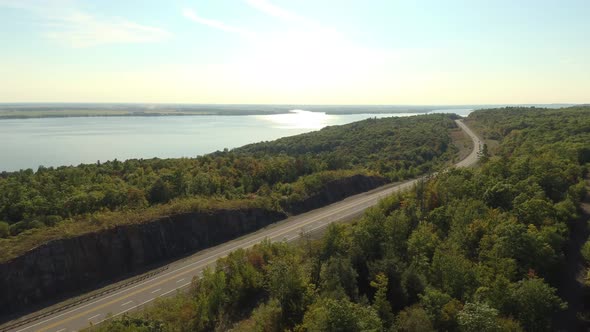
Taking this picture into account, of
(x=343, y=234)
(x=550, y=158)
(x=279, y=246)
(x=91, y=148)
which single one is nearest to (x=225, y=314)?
(x=279, y=246)

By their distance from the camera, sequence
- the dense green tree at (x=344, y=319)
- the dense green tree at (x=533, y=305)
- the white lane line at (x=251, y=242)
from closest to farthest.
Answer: the dense green tree at (x=344, y=319), the dense green tree at (x=533, y=305), the white lane line at (x=251, y=242)

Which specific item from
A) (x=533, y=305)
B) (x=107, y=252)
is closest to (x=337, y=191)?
(x=107, y=252)

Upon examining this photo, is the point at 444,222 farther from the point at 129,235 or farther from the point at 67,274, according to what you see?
the point at 67,274

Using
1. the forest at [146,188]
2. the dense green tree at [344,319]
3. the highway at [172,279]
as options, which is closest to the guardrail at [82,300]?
the highway at [172,279]

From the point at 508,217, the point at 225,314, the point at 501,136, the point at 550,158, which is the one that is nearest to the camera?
the point at 225,314

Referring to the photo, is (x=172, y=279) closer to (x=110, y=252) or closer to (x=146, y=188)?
(x=110, y=252)

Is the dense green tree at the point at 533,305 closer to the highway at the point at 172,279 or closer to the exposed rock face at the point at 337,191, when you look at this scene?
the highway at the point at 172,279
